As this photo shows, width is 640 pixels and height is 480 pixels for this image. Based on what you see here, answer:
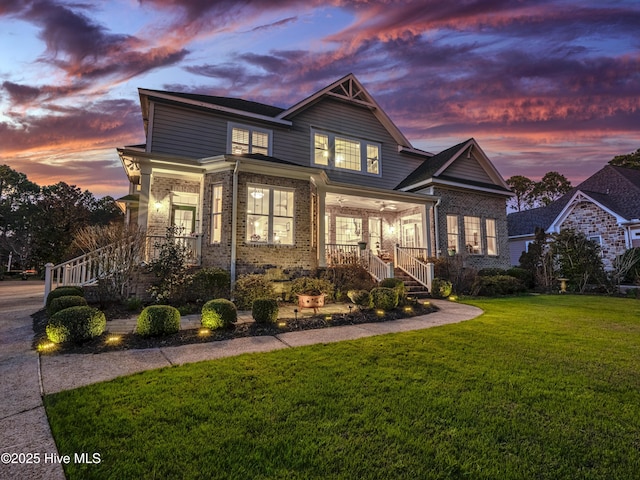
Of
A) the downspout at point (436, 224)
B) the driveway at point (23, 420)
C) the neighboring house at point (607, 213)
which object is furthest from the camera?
the neighboring house at point (607, 213)

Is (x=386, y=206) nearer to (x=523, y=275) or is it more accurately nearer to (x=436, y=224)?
(x=436, y=224)

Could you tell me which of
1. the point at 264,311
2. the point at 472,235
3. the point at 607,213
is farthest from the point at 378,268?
the point at 607,213

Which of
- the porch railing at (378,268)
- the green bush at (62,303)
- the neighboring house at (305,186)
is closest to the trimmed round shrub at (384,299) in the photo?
the porch railing at (378,268)

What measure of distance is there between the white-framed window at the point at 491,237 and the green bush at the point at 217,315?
1437cm

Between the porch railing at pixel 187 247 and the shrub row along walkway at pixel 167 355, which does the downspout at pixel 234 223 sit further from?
the shrub row along walkway at pixel 167 355

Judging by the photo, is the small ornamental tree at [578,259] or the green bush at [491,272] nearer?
the small ornamental tree at [578,259]

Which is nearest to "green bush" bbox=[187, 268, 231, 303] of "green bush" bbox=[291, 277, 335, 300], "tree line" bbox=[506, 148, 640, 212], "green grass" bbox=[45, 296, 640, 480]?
"green bush" bbox=[291, 277, 335, 300]

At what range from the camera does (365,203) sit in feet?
46.2

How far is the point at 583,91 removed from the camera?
16656mm

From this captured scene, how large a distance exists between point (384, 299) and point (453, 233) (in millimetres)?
8545

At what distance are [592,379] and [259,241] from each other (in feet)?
28.0

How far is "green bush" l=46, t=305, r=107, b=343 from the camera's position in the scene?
475 centimetres

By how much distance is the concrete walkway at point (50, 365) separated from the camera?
2.20 metres

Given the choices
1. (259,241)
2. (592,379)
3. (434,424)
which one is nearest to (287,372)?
(434,424)
